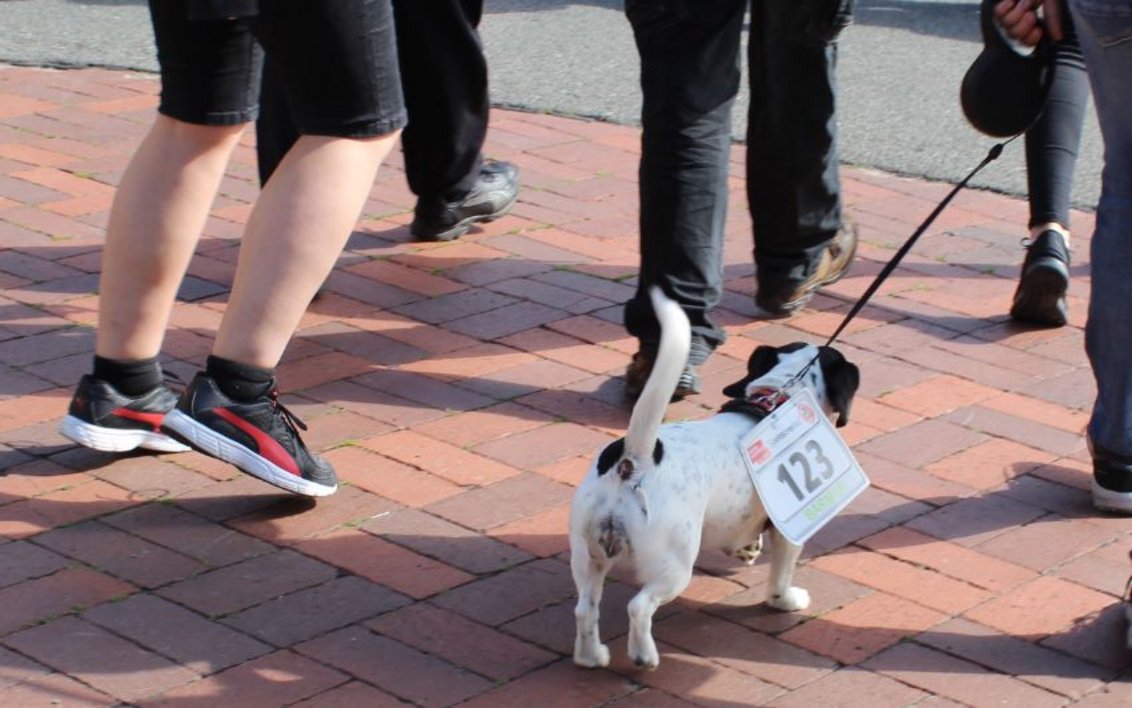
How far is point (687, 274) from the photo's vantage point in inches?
164

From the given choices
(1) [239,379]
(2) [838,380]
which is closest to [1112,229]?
(2) [838,380]

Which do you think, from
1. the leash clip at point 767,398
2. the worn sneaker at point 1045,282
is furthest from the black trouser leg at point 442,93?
the leash clip at point 767,398

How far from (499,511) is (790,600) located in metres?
0.69

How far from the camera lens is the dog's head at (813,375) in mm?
3227

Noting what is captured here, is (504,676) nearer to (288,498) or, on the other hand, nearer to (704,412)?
(288,498)

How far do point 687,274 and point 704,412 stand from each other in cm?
34

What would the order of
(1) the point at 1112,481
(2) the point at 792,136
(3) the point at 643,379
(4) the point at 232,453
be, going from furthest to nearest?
1. (2) the point at 792,136
2. (3) the point at 643,379
3. (1) the point at 1112,481
4. (4) the point at 232,453

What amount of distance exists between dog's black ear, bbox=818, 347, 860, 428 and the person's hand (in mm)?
848

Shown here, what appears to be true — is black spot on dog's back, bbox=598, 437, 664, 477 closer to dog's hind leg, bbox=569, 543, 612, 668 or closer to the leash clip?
dog's hind leg, bbox=569, 543, 612, 668

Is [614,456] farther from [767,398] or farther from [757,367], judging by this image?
[757,367]

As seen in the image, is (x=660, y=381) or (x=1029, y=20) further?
(x=1029, y=20)

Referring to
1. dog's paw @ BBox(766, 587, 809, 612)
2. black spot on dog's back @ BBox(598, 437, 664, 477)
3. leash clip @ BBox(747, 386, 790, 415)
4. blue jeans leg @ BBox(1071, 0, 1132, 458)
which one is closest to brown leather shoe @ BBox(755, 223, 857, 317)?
blue jeans leg @ BBox(1071, 0, 1132, 458)

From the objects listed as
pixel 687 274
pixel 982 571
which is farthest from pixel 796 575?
pixel 687 274

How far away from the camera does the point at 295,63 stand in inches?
130
